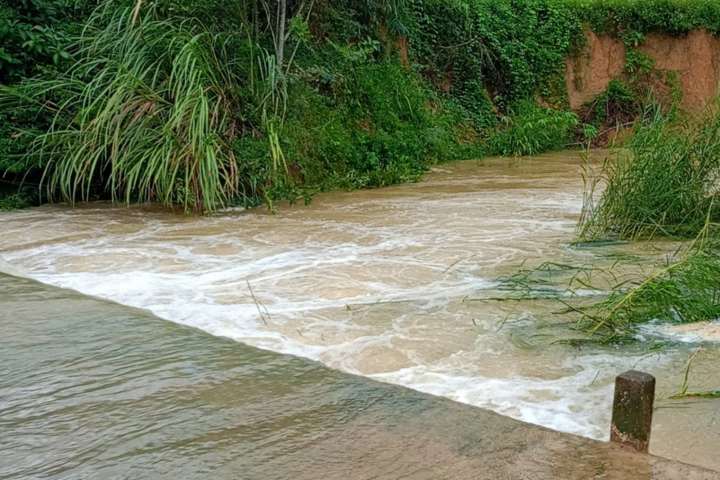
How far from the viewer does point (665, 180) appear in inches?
219

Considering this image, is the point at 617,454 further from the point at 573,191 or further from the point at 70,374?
the point at 573,191

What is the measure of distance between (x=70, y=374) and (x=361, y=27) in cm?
872

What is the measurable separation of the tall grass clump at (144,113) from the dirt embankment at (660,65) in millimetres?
8610

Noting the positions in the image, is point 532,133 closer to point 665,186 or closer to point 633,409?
→ point 665,186

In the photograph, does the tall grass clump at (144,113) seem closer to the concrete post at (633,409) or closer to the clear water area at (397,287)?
the clear water area at (397,287)

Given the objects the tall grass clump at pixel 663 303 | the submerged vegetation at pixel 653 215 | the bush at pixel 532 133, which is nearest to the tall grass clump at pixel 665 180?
the submerged vegetation at pixel 653 215

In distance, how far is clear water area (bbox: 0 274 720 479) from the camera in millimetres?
2484

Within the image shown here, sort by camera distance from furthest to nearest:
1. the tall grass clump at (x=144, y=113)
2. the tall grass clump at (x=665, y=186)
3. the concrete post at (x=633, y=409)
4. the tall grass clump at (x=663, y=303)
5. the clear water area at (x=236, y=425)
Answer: the tall grass clump at (x=144, y=113)
the tall grass clump at (x=665, y=186)
the tall grass clump at (x=663, y=303)
the clear water area at (x=236, y=425)
the concrete post at (x=633, y=409)

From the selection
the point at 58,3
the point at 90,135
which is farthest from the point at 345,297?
the point at 58,3

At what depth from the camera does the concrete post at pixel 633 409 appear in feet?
7.65

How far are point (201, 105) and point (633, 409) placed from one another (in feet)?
18.1

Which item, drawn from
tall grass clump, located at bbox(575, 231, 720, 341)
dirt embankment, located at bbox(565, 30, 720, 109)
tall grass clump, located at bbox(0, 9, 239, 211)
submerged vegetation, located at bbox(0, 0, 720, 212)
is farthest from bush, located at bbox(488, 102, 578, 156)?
tall grass clump, located at bbox(575, 231, 720, 341)

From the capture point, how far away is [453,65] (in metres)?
13.4

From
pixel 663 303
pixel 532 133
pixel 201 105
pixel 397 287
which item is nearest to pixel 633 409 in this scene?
pixel 663 303
